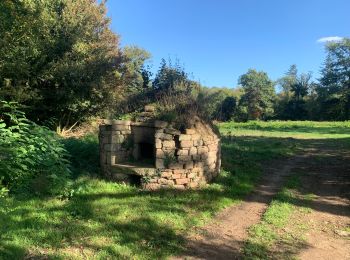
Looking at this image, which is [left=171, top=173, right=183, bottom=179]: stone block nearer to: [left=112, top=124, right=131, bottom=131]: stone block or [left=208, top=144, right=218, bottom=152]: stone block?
[left=208, top=144, right=218, bottom=152]: stone block

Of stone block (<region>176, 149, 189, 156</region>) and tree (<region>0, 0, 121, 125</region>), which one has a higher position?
tree (<region>0, 0, 121, 125</region>)

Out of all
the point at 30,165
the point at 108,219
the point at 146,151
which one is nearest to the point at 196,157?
the point at 146,151

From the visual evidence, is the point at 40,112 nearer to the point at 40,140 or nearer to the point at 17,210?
the point at 40,140

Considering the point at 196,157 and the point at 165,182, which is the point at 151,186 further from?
the point at 196,157

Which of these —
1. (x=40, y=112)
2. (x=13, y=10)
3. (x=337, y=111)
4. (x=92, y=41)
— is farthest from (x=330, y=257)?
(x=337, y=111)

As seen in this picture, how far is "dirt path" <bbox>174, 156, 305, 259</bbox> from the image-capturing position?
543cm

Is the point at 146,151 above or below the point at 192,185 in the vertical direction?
above

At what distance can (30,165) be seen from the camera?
A: 24.9ft

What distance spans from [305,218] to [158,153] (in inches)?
130

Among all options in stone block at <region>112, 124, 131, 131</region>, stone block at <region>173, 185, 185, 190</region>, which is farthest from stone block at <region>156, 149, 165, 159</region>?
stone block at <region>112, 124, 131, 131</region>

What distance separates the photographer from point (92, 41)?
17.6 m

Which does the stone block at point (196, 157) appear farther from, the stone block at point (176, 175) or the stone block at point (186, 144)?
the stone block at point (176, 175)

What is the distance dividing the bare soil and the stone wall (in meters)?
1.34

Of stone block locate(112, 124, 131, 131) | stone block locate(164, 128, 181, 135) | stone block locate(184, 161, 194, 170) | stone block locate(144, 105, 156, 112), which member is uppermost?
stone block locate(144, 105, 156, 112)
